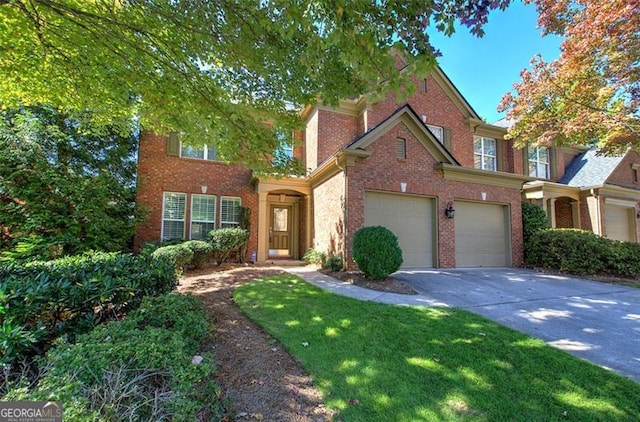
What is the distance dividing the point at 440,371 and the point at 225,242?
9.08m

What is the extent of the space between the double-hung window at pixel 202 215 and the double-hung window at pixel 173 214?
380mm

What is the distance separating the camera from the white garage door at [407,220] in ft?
32.5

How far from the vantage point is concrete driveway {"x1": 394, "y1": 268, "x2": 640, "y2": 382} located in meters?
4.06

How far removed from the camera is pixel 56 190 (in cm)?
940

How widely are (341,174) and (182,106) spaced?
521cm

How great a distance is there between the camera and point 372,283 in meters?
7.60

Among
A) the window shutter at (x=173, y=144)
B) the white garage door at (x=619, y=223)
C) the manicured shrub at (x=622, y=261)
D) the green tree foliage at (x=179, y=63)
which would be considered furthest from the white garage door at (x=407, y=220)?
the white garage door at (x=619, y=223)

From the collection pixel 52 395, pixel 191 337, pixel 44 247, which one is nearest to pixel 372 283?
pixel 191 337

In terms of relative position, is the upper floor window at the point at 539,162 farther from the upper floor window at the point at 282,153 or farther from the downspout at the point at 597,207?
the upper floor window at the point at 282,153

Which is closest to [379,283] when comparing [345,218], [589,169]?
[345,218]

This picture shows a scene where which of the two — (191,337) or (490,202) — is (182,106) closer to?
(191,337)

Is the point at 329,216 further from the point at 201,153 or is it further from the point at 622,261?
the point at 622,261

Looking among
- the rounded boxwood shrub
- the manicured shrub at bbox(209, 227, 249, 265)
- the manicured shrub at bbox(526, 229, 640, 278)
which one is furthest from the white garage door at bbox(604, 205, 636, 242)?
the manicured shrub at bbox(209, 227, 249, 265)

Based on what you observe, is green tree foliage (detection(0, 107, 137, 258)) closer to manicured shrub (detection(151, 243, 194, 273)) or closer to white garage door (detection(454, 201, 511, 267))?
manicured shrub (detection(151, 243, 194, 273))
